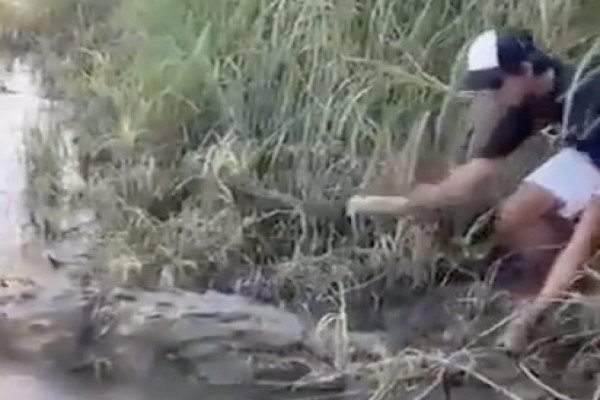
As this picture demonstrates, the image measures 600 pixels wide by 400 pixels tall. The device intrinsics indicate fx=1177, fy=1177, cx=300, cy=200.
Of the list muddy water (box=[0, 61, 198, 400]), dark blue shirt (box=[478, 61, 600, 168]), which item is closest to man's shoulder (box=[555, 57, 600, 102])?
dark blue shirt (box=[478, 61, 600, 168])

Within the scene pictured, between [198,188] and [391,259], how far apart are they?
0.54 ft

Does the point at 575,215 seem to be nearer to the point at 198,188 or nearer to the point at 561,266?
the point at 561,266

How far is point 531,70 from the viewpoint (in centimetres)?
92

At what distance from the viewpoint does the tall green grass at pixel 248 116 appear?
3.03 feet

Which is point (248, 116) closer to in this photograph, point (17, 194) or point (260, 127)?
point (260, 127)

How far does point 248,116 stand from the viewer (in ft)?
3.13

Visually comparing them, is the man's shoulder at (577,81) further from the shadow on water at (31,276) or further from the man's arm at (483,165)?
the shadow on water at (31,276)

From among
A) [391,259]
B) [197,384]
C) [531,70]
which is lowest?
[197,384]

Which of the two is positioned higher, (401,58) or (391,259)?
(401,58)

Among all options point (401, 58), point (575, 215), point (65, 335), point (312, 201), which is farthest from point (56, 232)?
point (575, 215)

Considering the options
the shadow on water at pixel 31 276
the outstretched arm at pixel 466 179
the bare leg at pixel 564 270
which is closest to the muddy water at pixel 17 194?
the shadow on water at pixel 31 276

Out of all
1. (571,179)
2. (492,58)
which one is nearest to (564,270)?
(571,179)

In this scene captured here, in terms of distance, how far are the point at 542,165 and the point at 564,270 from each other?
0.27 ft

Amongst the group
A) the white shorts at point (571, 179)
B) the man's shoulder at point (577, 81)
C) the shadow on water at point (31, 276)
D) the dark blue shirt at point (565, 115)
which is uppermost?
the man's shoulder at point (577, 81)
